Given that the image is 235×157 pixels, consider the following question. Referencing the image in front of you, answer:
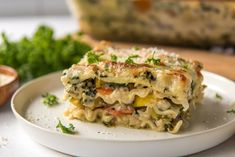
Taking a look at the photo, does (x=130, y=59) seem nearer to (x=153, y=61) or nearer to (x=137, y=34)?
(x=153, y=61)

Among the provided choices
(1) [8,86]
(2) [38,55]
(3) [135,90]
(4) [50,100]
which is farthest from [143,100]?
(2) [38,55]

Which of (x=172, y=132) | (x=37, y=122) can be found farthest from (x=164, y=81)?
(x=37, y=122)

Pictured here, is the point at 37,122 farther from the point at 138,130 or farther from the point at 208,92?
the point at 208,92

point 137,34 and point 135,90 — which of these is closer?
point 135,90

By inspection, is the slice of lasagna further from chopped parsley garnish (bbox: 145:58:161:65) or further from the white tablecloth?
the white tablecloth

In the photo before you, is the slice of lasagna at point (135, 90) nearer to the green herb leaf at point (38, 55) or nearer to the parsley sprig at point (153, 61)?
the parsley sprig at point (153, 61)
